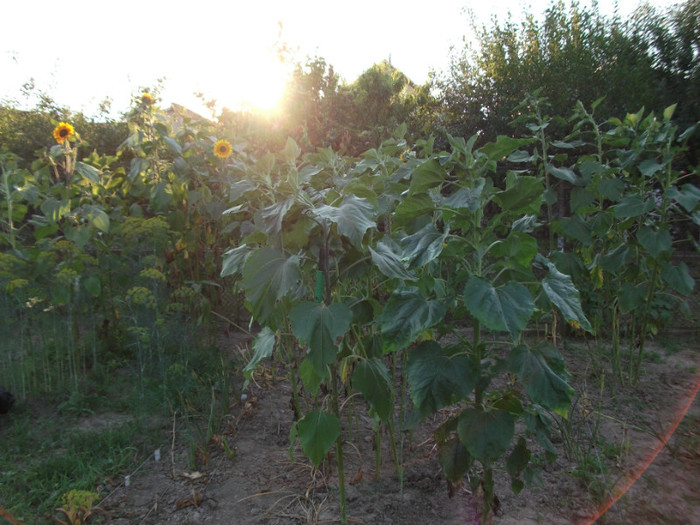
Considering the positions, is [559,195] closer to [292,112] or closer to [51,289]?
[292,112]

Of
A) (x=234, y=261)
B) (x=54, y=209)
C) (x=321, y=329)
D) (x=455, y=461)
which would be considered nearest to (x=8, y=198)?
(x=54, y=209)

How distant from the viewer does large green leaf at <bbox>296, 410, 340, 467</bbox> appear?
167 centimetres

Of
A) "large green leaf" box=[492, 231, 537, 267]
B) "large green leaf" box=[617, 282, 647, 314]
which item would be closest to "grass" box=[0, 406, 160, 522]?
"large green leaf" box=[492, 231, 537, 267]

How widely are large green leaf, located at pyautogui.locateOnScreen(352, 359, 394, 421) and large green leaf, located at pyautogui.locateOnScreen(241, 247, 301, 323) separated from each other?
0.42 metres

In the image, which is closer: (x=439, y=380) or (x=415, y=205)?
(x=439, y=380)

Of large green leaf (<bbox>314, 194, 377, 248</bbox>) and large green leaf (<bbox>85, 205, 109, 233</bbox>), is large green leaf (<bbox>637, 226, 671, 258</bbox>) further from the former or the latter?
large green leaf (<bbox>85, 205, 109, 233</bbox>)

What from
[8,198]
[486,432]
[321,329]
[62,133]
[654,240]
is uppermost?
[62,133]

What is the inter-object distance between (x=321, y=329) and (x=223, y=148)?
3044 millimetres

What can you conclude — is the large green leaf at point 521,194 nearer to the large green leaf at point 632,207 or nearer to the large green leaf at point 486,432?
the large green leaf at point 486,432

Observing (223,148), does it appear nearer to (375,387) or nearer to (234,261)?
(234,261)

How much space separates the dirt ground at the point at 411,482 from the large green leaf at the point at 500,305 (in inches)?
31.8

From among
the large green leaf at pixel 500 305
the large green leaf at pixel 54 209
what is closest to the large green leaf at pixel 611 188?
the large green leaf at pixel 500 305

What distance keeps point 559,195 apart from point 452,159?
5176 millimetres

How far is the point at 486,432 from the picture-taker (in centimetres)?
150
